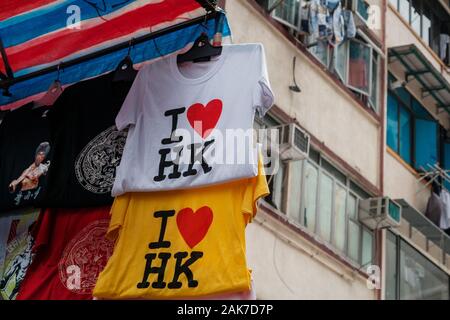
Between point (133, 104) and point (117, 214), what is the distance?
80 cm

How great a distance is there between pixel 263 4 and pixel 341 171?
2917 mm

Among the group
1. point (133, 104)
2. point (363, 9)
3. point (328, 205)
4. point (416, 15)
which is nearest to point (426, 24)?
point (416, 15)

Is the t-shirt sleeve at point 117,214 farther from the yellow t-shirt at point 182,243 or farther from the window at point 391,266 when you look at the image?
the window at point 391,266

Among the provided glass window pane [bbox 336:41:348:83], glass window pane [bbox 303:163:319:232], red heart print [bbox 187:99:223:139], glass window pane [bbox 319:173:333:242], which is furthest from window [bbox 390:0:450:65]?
red heart print [bbox 187:99:223:139]

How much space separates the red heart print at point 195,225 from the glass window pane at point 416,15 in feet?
41.9

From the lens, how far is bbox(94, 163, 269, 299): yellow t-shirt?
18.9 feet

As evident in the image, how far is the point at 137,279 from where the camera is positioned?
5988 mm

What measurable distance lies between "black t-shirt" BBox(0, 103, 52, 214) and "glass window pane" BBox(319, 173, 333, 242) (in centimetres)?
631

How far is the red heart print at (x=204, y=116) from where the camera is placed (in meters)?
6.11

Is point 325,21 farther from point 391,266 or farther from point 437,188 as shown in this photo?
point 437,188

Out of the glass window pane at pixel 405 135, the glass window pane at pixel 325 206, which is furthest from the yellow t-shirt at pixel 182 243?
the glass window pane at pixel 405 135

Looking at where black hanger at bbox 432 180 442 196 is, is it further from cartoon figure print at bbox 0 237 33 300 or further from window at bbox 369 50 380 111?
cartoon figure print at bbox 0 237 33 300

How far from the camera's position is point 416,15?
18.2 metres
